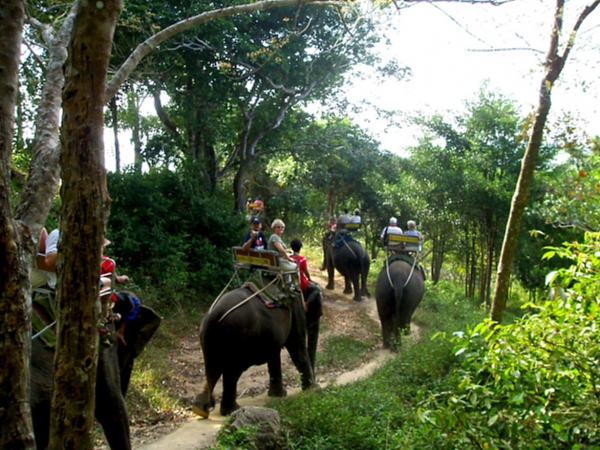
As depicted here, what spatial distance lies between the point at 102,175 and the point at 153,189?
10.2 metres

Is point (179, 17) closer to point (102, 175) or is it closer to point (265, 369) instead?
point (265, 369)

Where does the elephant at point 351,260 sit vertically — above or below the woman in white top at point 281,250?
below

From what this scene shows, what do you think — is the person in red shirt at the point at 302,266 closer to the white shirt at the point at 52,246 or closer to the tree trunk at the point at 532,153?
the tree trunk at the point at 532,153

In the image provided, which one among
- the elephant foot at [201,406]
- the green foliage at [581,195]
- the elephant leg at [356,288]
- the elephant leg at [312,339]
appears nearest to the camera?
the elephant foot at [201,406]

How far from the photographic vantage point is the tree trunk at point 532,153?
22.0 feet

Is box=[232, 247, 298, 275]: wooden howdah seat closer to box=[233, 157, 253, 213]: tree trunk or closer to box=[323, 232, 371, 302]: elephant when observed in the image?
box=[323, 232, 371, 302]: elephant

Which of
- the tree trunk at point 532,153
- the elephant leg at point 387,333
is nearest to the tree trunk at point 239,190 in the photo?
the elephant leg at point 387,333

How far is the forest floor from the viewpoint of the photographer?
6230 millimetres

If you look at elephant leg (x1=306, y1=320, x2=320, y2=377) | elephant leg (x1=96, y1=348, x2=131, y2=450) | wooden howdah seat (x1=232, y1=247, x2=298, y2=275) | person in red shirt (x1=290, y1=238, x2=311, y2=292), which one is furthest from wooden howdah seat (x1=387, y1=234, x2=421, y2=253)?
elephant leg (x1=96, y1=348, x2=131, y2=450)

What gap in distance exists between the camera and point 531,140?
22.4 ft

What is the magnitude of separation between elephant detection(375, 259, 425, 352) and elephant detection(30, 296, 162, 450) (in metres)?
5.73

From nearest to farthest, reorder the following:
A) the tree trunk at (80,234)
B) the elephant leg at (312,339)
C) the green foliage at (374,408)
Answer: the tree trunk at (80,234) → the green foliage at (374,408) → the elephant leg at (312,339)

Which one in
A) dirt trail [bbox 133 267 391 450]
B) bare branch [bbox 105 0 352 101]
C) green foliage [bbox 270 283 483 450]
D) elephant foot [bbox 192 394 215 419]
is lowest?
dirt trail [bbox 133 267 391 450]

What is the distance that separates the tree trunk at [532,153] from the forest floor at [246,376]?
251cm
